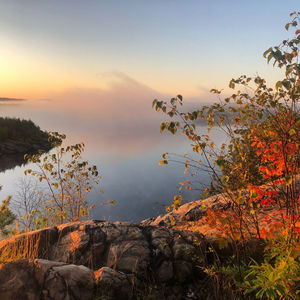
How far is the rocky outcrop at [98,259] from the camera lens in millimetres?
3928

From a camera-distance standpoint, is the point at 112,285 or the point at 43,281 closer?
the point at 43,281

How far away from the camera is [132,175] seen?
26.4 meters

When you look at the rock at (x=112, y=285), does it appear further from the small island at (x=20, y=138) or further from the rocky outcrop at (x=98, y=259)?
the small island at (x=20, y=138)

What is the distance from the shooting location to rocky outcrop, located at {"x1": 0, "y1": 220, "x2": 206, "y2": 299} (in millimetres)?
3928

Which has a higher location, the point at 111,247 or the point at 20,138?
the point at 20,138

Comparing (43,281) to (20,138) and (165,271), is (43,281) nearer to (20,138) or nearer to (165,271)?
(165,271)

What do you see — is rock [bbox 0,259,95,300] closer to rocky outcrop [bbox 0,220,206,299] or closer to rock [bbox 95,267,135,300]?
rocky outcrop [bbox 0,220,206,299]

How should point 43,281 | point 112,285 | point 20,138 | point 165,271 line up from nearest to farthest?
point 43,281, point 112,285, point 165,271, point 20,138

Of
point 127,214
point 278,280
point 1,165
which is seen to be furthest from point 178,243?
point 1,165

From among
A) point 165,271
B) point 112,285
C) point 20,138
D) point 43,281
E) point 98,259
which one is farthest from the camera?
point 20,138

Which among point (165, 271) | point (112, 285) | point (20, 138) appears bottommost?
point (165, 271)

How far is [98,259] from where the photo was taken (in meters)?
5.63


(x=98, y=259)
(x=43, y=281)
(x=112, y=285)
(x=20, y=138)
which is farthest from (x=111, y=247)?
(x=20, y=138)

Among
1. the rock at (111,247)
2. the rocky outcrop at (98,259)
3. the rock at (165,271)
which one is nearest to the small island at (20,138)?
the rock at (111,247)
